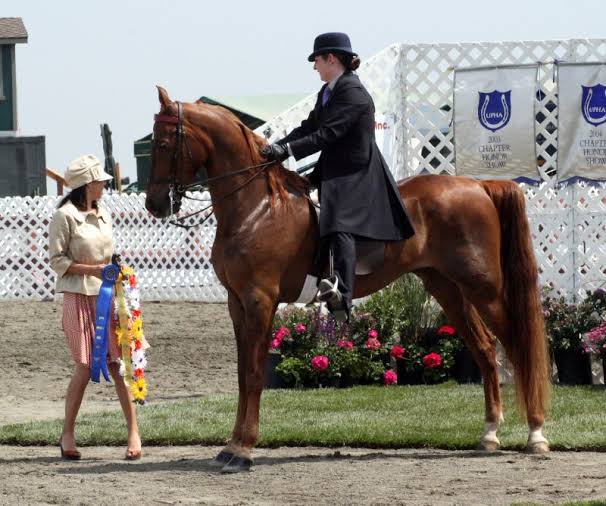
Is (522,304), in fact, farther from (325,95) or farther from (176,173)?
(176,173)

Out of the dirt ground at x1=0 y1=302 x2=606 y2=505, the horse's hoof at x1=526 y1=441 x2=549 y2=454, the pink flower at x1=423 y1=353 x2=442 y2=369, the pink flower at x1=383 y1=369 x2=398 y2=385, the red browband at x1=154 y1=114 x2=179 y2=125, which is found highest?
the red browband at x1=154 y1=114 x2=179 y2=125

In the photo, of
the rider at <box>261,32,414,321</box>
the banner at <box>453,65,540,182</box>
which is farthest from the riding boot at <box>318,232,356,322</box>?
the banner at <box>453,65,540,182</box>

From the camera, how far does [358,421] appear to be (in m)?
9.16

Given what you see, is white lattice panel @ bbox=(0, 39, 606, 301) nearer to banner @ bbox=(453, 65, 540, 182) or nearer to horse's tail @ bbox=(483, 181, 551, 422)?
banner @ bbox=(453, 65, 540, 182)

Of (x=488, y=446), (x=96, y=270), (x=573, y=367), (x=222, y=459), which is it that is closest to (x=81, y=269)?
(x=96, y=270)

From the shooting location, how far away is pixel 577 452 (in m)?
8.08

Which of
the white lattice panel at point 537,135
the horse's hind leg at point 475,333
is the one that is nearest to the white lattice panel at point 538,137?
the white lattice panel at point 537,135

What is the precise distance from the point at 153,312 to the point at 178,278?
255 cm

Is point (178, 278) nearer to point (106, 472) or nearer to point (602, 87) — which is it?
point (602, 87)

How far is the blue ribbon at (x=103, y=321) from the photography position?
7.90 m

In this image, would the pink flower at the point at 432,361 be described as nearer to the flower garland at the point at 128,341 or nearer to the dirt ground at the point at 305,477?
the dirt ground at the point at 305,477

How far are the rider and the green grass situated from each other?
1187mm

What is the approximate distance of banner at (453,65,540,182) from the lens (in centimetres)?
1236

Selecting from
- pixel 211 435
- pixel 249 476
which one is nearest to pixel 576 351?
pixel 211 435
